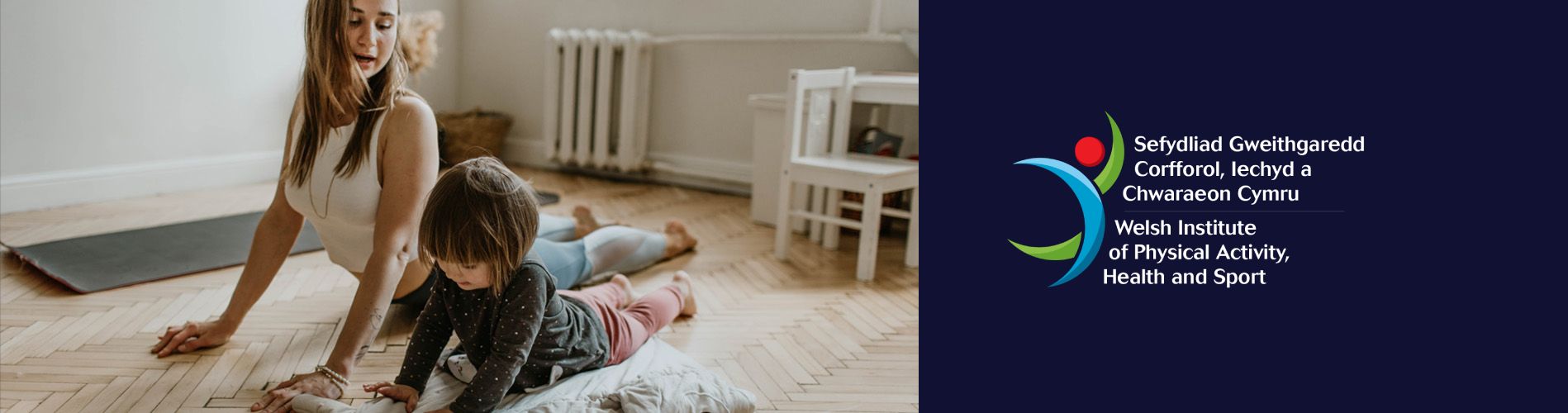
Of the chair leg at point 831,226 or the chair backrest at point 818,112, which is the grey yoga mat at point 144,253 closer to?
the chair backrest at point 818,112

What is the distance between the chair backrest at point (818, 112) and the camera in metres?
2.90

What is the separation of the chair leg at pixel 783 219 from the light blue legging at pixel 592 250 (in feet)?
1.11

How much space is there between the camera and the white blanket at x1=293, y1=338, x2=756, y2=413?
1.61m

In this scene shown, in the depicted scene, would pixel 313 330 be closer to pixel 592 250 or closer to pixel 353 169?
pixel 353 169
